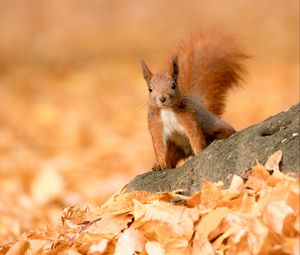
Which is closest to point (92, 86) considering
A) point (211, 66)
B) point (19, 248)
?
point (211, 66)

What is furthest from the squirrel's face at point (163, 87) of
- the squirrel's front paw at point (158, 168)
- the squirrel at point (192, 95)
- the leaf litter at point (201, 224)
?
the leaf litter at point (201, 224)

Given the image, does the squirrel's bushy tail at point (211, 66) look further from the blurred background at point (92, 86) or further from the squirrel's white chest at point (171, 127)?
the squirrel's white chest at point (171, 127)

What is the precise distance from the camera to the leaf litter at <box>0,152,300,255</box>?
2.93m

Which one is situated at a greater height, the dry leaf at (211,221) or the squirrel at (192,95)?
the squirrel at (192,95)

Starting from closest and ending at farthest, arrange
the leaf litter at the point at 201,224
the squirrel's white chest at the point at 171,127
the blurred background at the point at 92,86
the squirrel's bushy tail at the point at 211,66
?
the leaf litter at the point at 201,224 < the squirrel's white chest at the point at 171,127 < the squirrel's bushy tail at the point at 211,66 < the blurred background at the point at 92,86

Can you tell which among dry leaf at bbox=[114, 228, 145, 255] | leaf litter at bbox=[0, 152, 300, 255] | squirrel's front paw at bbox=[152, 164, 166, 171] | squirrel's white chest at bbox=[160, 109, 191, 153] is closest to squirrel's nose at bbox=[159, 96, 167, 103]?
squirrel's white chest at bbox=[160, 109, 191, 153]

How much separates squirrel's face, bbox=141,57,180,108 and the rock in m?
0.44

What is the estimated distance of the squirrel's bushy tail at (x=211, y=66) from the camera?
4.68 metres

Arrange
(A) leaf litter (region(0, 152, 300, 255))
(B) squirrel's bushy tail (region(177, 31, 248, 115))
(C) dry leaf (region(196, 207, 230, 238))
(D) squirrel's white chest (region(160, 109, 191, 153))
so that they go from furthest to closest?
(B) squirrel's bushy tail (region(177, 31, 248, 115)) < (D) squirrel's white chest (region(160, 109, 191, 153)) < (C) dry leaf (region(196, 207, 230, 238)) < (A) leaf litter (region(0, 152, 300, 255))

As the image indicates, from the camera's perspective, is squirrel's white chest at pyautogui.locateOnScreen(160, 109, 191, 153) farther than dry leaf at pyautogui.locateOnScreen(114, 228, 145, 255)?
Yes

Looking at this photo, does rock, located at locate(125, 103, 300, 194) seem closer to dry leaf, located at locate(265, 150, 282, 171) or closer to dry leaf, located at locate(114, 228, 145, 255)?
dry leaf, located at locate(265, 150, 282, 171)

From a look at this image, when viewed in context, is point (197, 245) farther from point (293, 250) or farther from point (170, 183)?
point (170, 183)

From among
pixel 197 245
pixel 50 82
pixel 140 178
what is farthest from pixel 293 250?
pixel 50 82

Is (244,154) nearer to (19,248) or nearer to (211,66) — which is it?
(19,248)
